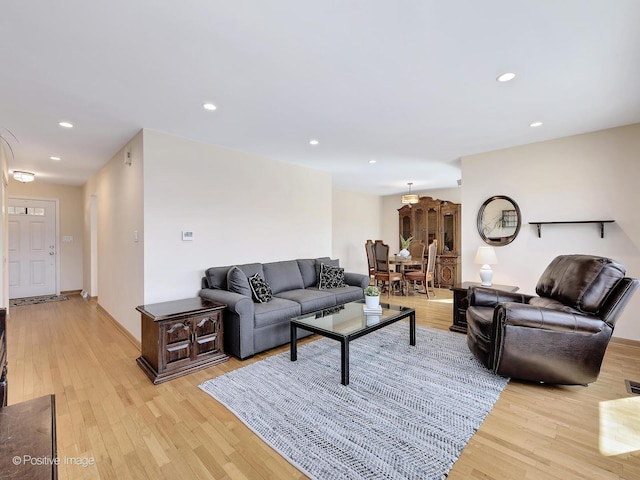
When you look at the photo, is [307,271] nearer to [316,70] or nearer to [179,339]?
[179,339]

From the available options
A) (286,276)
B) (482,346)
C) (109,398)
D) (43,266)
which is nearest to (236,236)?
(286,276)

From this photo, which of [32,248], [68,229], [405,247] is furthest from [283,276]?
[32,248]

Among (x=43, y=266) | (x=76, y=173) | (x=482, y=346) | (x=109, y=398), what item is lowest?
(x=109, y=398)

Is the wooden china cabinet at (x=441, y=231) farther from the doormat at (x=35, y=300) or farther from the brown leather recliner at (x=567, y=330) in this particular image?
the doormat at (x=35, y=300)

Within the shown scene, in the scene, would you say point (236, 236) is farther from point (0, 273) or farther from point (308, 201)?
point (0, 273)

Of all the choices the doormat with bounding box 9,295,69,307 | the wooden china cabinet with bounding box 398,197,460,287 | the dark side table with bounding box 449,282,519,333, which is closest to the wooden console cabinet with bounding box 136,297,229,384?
the dark side table with bounding box 449,282,519,333

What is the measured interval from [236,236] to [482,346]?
3.12 meters

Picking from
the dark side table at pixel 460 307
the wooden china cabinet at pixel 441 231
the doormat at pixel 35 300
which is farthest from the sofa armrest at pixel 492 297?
the doormat at pixel 35 300

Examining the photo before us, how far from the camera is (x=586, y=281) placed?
2.47 metres

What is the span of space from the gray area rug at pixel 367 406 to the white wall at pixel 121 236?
171 cm

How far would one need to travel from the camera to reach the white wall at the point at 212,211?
129 inches

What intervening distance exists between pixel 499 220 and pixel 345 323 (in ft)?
9.23

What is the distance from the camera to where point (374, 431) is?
6.25ft

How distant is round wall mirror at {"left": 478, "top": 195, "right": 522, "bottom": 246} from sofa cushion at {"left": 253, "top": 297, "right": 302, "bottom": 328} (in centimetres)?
291
